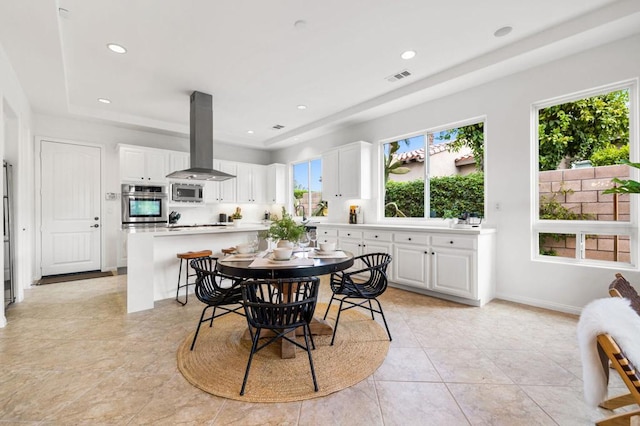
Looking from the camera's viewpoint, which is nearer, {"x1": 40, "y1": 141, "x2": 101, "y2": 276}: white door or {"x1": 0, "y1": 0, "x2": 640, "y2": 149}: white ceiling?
{"x1": 0, "y1": 0, "x2": 640, "y2": 149}: white ceiling

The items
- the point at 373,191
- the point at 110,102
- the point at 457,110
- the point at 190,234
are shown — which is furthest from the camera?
the point at 373,191

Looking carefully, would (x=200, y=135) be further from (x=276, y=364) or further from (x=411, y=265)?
(x=411, y=265)

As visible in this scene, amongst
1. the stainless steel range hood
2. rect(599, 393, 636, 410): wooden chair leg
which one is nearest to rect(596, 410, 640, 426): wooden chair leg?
rect(599, 393, 636, 410): wooden chair leg

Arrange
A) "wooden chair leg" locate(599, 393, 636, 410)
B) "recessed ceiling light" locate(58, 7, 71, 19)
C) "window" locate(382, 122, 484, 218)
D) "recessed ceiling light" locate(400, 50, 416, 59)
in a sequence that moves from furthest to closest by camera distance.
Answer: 1. "window" locate(382, 122, 484, 218)
2. "recessed ceiling light" locate(400, 50, 416, 59)
3. "recessed ceiling light" locate(58, 7, 71, 19)
4. "wooden chair leg" locate(599, 393, 636, 410)

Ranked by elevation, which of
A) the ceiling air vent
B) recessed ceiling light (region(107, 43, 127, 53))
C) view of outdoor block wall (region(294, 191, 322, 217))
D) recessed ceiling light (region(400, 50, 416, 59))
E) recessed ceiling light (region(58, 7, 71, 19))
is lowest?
view of outdoor block wall (region(294, 191, 322, 217))

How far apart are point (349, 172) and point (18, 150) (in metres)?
4.61

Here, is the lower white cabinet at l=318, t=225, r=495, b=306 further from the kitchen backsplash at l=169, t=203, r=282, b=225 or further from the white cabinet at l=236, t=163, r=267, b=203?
the kitchen backsplash at l=169, t=203, r=282, b=225

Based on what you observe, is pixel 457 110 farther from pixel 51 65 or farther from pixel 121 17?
pixel 51 65

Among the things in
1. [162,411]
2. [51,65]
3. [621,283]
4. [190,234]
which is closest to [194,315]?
[190,234]

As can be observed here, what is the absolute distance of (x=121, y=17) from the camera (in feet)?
8.71

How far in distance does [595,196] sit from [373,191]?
2906 millimetres

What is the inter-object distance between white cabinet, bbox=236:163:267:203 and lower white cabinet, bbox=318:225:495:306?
372 centimetres

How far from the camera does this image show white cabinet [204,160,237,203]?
6.49m

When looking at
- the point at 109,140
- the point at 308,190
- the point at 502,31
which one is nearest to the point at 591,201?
the point at 502,31
